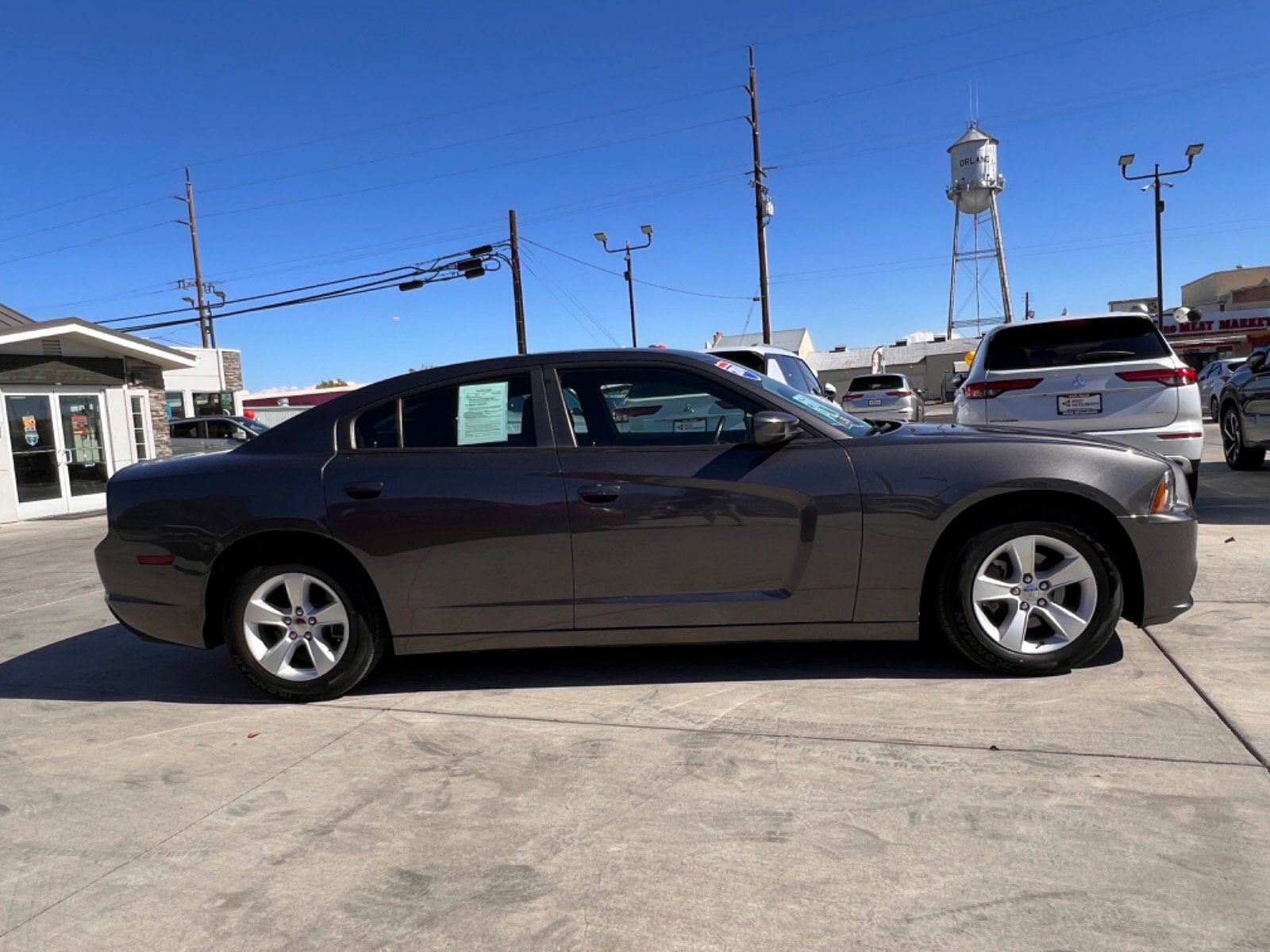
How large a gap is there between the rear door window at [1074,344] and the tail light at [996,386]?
0.15m

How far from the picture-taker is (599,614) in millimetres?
3863

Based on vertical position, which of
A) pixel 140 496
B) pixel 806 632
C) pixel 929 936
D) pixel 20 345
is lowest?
pixel 929 936

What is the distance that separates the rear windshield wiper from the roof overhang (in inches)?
615

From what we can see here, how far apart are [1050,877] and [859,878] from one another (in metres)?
0.50

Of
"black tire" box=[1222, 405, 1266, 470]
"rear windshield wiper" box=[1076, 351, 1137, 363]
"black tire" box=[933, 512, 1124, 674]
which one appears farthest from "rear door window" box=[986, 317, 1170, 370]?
"black tire" box=[1222, 405, 1266, 470]

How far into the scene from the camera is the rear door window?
6.75m

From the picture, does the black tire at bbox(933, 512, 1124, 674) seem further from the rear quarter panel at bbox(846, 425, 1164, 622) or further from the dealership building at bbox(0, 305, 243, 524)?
the dealership building at bbox(0, 305, 243, 524)

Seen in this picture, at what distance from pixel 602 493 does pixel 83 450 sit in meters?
16.5

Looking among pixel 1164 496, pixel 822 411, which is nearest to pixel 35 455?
pixel 822 411

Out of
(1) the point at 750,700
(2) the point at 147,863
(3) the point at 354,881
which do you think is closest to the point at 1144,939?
(1) the point at 750,700

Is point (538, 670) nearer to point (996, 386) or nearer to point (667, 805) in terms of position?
point (667, 805)

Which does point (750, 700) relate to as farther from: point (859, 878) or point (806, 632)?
point (859, 878)

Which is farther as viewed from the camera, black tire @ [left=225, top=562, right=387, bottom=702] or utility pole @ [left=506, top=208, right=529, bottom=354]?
utility pole @ [left=506, top=208, right=529, bottom=354]

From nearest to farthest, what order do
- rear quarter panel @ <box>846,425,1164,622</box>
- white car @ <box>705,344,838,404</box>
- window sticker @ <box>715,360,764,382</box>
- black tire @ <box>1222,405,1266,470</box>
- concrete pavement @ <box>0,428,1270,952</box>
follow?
concrete pavement @ <box>0,428,1270,952</box>, rear quarter panel @ <box>846,425,1164,622</box>, window sticker @ <box>715,360,764,382</box>, white car @ <box>705,344,838,404</box>, black tire @ <box>1222,405,1266,470</box>
